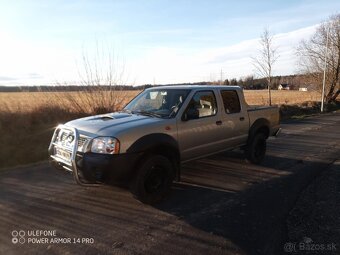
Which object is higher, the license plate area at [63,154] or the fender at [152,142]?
the fender at [152,142]

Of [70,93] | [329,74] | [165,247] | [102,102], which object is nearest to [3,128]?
[70,93]

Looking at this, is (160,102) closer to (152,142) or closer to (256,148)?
(152,142)

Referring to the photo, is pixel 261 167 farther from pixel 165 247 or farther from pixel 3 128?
pixel 3 128

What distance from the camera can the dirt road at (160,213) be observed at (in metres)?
3.87

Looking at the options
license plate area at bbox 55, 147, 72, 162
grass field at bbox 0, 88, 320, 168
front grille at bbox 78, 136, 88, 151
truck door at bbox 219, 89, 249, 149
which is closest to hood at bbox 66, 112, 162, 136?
front grille at bbox 78, 136, 88, 151

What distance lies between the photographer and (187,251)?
3738 millimetres

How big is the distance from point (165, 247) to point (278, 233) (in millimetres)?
1482

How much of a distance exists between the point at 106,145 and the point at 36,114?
8.35m

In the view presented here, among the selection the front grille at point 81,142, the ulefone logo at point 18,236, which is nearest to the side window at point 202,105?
the front grille at point 81,142

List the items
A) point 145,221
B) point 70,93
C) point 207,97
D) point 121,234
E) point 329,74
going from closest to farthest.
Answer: point 121,234, point 145,221, point 207,97, point 70,93, point 329,74

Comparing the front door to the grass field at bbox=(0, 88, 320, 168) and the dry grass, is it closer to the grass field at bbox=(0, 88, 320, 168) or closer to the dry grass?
the grass field at bbox=(0, 88, 320, 168)

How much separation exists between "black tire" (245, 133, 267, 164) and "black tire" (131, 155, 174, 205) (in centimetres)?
272

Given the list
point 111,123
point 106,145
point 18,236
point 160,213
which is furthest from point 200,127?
point 18,236

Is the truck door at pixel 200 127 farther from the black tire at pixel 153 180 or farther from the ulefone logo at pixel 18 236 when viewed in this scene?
the ulefone logo at pixel 18 236
